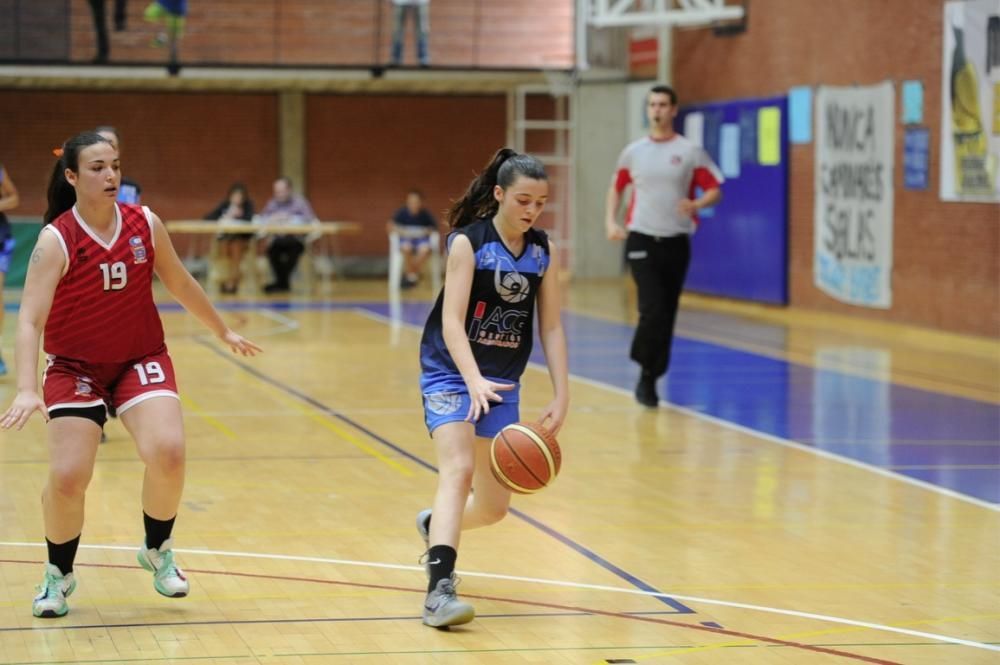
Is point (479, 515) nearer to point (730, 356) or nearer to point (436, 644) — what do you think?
point (436, 644)

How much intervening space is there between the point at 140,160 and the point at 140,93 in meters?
1.09

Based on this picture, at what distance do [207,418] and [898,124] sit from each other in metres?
9.78

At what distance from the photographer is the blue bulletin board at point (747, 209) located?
805 inches

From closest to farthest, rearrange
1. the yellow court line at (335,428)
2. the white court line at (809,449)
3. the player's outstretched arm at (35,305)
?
the player's outstretched arm at (35,305) < the white court line at (809,449) < the yellow court line at (335,428)

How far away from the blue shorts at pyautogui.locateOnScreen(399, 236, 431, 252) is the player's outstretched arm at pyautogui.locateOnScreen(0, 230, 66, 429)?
60.1ft

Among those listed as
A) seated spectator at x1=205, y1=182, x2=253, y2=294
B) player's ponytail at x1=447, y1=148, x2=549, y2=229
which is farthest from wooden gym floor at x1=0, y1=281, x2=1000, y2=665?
seated spectator at x1=205, y1=182, x2=253, y2=294

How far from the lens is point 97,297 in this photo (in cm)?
562

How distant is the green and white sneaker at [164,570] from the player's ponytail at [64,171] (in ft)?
4.27

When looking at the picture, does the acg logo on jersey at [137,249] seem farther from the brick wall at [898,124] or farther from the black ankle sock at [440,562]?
the brick wall at [898,124]

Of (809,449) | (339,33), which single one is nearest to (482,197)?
(809,449)

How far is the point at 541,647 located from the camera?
5.36 meters

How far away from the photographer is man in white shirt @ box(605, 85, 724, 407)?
443 inches

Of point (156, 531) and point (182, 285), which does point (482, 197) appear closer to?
point (182, 285)

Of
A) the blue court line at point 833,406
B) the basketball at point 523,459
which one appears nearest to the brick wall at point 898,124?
the blue court line at point 833,406
